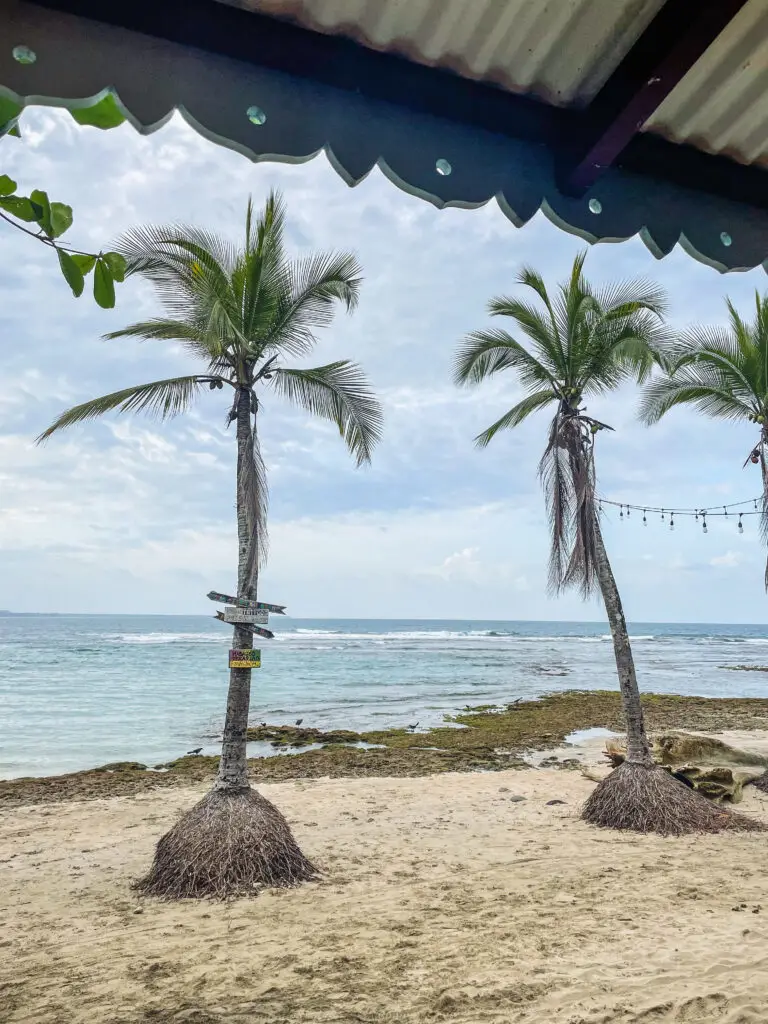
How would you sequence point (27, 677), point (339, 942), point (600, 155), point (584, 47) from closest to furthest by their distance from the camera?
point (584, 47) < point (600, 155) < point (339, 942) < point (27, 677)

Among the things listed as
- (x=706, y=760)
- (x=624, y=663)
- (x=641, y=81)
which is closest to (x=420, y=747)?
(x=706, y=760)

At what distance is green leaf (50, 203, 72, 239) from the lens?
33.1 inches

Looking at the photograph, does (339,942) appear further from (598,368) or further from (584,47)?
(598,368)

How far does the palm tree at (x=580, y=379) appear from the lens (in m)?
8.49

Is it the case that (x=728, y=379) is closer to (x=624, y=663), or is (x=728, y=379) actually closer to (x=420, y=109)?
(x=624, y=663)

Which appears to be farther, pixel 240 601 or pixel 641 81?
pixel 240 601

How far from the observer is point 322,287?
717 centimetres

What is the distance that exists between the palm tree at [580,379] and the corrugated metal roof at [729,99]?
7122mm

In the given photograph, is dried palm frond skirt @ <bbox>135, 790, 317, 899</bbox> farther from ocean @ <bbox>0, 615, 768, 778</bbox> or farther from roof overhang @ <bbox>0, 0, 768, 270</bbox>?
ocean @ <bbox>0, 615, 768, 778</bbox>

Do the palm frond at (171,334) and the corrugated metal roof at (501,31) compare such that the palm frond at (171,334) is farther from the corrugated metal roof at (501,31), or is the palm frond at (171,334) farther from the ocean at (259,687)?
the ocean at (259,687)

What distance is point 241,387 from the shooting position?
6965 mm

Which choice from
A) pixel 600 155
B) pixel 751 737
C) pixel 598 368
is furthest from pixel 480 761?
pixel 600 155

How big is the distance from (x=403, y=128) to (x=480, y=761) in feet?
43.1

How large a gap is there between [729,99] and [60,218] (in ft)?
5.45
